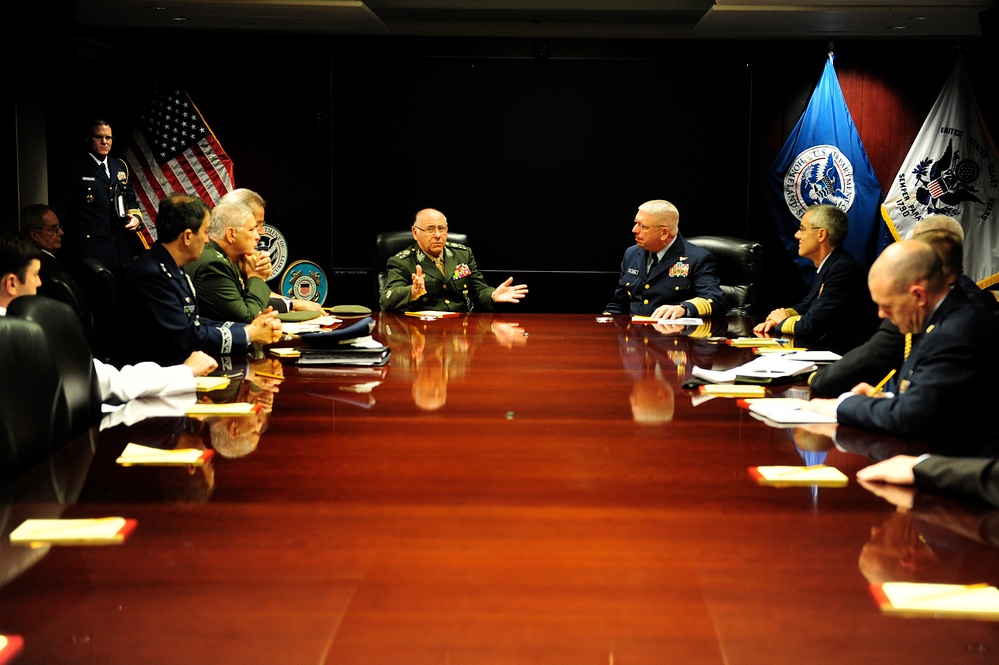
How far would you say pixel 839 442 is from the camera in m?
2.14

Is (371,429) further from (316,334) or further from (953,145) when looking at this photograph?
(953,145)

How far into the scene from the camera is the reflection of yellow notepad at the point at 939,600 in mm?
1187

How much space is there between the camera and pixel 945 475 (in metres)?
1.68

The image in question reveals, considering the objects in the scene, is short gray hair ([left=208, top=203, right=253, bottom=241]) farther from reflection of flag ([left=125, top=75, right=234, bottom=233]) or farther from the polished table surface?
reflection of flag ([left=125, top=75, right=234, bottom=233])

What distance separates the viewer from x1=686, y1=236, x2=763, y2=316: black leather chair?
5.57 meters

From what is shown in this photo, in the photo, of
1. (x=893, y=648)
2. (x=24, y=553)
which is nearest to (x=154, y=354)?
(x=24, y=553)

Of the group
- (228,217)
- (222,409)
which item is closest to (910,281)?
(222,409)

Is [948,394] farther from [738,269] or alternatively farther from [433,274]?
[433,274]

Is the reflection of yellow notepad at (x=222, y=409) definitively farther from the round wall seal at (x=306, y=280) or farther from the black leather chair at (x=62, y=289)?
the round wall seal at (x=306, y=280)

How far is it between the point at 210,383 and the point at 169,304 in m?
0.78

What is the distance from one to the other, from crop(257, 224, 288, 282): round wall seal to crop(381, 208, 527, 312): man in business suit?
218 centimetres

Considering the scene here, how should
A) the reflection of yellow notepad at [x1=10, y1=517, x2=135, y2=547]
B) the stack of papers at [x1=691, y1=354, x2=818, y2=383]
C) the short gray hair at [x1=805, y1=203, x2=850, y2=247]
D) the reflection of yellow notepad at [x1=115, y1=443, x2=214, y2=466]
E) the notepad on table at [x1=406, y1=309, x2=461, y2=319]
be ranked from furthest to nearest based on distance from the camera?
the notepad on table at [x1=406, y1=309, x2=461, y2=319] < the short gray hair at [x1=805, y1=203, x2=850, y2=247] < the stack of papers at [x1=691, y1=354, x2=818, y2=383] < the reflection of yellow notepad at [x1=115, y1=443, x2=214, y2=466] < the reflection of yellow notepad at [x1=10, y1=517, x2=135, y2=547]

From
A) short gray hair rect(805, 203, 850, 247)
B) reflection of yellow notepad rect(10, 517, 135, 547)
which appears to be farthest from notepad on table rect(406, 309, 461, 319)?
reflection of yellow notepad rect(10, 517, 135, 547)

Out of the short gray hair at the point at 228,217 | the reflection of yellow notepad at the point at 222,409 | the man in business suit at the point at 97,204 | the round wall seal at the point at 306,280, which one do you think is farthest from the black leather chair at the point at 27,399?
the round wall seal at the point at 306,280
